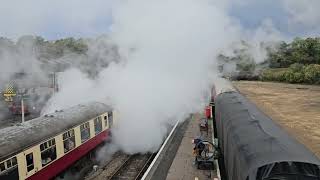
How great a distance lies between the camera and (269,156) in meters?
6.68

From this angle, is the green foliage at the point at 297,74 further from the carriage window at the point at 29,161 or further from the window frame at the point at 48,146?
the carriage window at the point at 29,161

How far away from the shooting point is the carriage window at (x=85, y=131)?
47.5 ft

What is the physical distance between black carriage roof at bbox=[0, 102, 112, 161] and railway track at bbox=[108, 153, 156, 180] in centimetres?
227

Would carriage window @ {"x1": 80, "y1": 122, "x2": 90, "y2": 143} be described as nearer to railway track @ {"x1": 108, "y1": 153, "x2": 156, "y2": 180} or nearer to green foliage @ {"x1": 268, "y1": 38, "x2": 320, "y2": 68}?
railway track @ {"x1": 108, "y1": 153, "x2": 156, "y2": 180}

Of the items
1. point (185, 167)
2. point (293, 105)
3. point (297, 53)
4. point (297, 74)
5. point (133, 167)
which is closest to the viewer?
point (185, 167)

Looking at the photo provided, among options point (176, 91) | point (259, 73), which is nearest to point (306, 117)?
point (176, 91)

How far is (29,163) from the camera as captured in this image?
10523mm

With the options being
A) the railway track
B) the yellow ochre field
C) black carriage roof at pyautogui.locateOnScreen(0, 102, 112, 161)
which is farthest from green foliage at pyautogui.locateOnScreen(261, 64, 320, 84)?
black carriage roof at pyautogui.locateOnScreen(0, 102, 112, 161)

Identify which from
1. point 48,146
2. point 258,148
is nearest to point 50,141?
point 48,146

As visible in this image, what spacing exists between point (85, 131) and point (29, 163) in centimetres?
435

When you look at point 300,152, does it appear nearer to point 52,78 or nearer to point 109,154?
point 109,154

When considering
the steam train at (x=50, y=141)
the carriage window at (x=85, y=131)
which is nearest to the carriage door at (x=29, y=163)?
the steam train at (x=50, y=141)

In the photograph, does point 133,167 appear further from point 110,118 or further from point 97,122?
point 110,118

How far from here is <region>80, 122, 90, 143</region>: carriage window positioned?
14.5 metres
